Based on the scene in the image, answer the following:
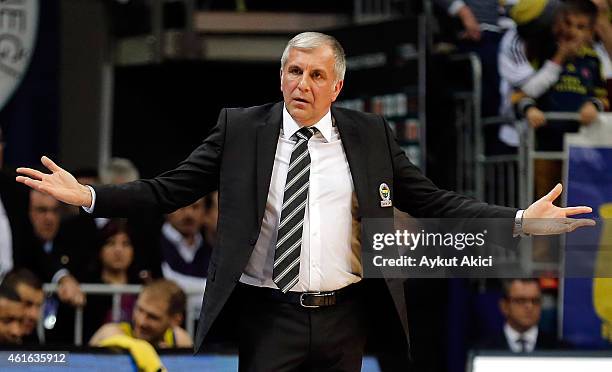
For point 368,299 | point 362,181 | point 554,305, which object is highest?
point 362,181

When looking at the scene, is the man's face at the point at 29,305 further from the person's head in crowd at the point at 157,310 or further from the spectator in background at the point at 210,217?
the spectator in background at the point at 210,217

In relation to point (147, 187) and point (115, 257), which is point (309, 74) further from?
point (115, 257)

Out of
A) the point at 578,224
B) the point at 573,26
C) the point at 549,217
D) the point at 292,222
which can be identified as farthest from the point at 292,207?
the point at 573,26

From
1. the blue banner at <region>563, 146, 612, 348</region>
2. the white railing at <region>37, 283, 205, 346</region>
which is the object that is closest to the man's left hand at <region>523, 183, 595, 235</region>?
the blue banner at <region>563, 146, 612, 348</region>

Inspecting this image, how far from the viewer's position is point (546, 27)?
26.6 feet

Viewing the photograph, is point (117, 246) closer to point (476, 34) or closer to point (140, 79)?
point (476, 34)

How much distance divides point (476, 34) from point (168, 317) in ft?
9.76

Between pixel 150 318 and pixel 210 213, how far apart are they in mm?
1440

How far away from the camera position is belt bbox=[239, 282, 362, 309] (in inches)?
174

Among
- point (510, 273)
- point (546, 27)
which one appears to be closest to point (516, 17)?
point (546, 27)

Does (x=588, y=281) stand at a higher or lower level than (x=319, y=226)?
lower

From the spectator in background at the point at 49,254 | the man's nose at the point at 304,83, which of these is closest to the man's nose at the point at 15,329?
the spectator in background at the point at 49,254

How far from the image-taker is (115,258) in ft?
25.8

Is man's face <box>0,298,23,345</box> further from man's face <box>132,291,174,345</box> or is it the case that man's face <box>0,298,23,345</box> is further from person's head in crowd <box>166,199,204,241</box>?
person's head in crowd <box>166,199,204,241</box>
